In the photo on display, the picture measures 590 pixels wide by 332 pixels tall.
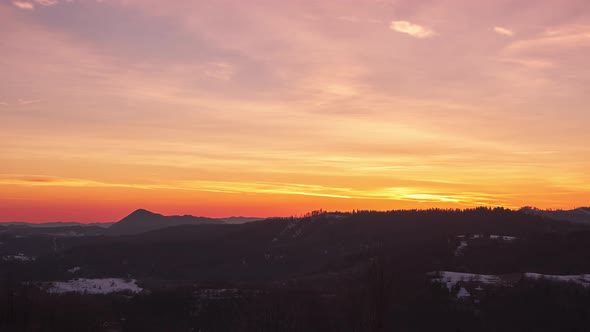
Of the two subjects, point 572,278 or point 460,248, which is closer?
point 572,278

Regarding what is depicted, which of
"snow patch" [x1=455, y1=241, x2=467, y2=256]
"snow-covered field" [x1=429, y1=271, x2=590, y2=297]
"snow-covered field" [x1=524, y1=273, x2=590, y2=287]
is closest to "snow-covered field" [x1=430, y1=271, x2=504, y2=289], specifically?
"snow-covered field" [x1=429, y1=271, x2=590, y2=297]

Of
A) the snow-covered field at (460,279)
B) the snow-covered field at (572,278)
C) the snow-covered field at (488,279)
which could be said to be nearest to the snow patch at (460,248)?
the snow-covered field at (460,279)

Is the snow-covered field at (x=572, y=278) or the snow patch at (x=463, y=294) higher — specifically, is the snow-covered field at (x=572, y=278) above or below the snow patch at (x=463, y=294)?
above

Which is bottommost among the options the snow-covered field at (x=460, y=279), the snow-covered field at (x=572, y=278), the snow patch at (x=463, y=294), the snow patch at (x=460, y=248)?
the snow patch at (x=463, y=294)

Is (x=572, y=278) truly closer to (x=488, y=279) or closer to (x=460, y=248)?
(x=488, y=279)

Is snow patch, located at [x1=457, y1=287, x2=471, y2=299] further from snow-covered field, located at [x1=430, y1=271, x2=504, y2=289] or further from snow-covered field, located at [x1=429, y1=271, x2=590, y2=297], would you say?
snow-covered field, located at [x1=430, y1=271, x2=504, y2=289]

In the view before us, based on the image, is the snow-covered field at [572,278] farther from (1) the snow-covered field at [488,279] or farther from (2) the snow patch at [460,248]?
(2) the snow patch at [460,248]

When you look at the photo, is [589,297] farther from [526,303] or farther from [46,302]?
[46,302]

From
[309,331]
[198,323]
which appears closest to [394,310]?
[309,331]

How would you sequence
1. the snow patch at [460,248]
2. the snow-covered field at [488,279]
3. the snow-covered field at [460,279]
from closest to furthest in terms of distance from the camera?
the snow-covered field at [488,279] → the snow-covered field at [460,279] → the snow patch at [460,248]

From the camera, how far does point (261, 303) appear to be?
112 m

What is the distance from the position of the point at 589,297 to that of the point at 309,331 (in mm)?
41486

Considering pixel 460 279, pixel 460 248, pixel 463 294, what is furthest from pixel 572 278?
pixel 460 248

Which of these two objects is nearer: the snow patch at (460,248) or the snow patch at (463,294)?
the snow patch at (463,294)
